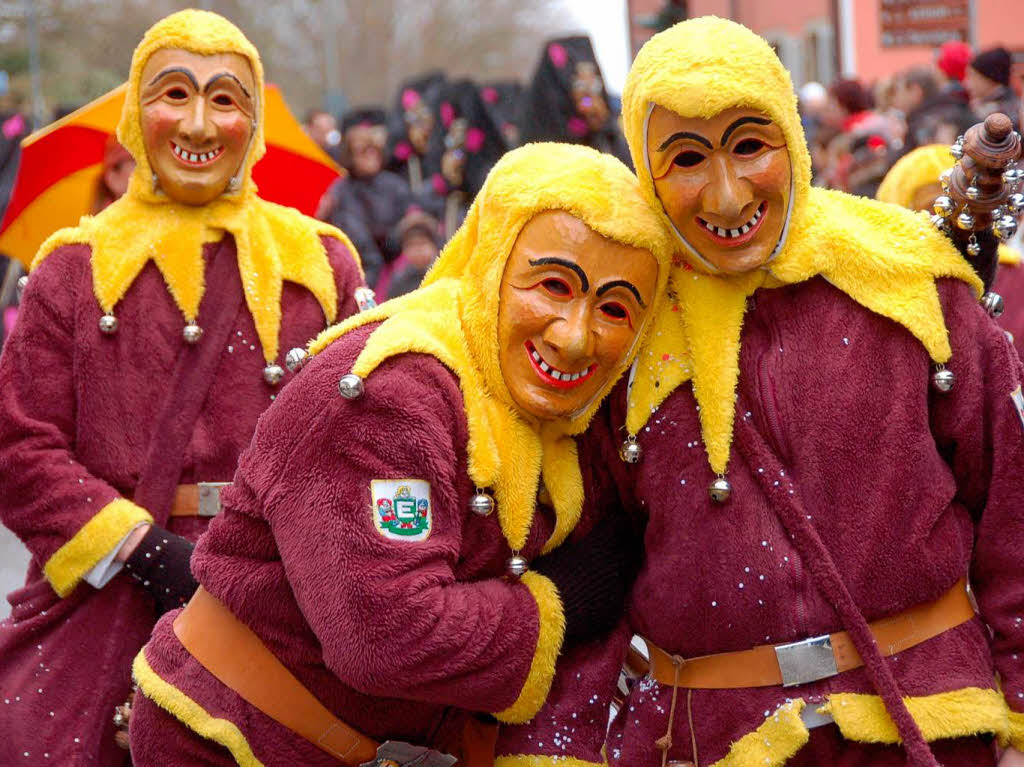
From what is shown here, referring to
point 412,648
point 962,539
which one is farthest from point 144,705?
point 962,539

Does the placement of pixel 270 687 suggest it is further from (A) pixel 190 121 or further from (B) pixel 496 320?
(A) pixel 190 121

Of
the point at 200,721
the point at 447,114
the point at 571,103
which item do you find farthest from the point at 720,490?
the point at 447,114

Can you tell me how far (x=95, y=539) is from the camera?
3.66 meters

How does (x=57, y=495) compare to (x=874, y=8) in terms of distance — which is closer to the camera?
(x=57, y=495)

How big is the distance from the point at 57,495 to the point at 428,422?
1.26 m

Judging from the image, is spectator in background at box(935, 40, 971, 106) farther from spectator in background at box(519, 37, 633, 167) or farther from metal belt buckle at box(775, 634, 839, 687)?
metal belt buckle at box(775, 634, 839, 687)

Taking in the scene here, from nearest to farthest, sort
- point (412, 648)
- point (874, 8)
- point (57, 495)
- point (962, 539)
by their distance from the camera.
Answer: point (412, 648) → point (962, 539) → point (57, 495) → point (874, 8)

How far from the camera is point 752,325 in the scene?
301 cm

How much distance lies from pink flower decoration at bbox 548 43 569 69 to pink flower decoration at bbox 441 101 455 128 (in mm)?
2861

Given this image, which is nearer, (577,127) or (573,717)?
(573,717)

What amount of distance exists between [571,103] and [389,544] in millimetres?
5749

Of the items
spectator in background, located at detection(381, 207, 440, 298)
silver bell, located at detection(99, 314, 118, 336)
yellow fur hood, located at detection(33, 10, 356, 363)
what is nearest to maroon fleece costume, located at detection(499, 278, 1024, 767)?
yellow fur hood, located at detection(33, 10, 356, 363)

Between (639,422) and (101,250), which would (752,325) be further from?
(101,250)

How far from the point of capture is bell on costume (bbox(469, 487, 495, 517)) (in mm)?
2879
